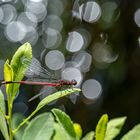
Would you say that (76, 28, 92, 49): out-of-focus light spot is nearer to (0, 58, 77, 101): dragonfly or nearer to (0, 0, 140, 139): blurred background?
(0, 0, 140, 139): blurred background

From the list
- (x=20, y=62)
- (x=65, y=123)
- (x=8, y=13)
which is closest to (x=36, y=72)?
(x=20, y=62)

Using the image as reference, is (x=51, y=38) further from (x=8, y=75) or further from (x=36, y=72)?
(x=8, y=75)

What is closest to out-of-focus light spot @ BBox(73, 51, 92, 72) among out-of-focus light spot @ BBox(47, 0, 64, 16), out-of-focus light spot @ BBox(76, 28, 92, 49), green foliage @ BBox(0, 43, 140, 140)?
out-of-focus light spot @ BBox(76, 28, 92, 49)

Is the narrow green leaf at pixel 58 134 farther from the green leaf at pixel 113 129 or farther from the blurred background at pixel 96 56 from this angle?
the blurred background at pixel 96 56

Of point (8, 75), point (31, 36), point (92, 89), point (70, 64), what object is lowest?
point (92, 89)

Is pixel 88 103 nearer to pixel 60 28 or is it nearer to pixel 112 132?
pixel 60 28

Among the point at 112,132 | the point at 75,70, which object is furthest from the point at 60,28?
the point at 112,132
